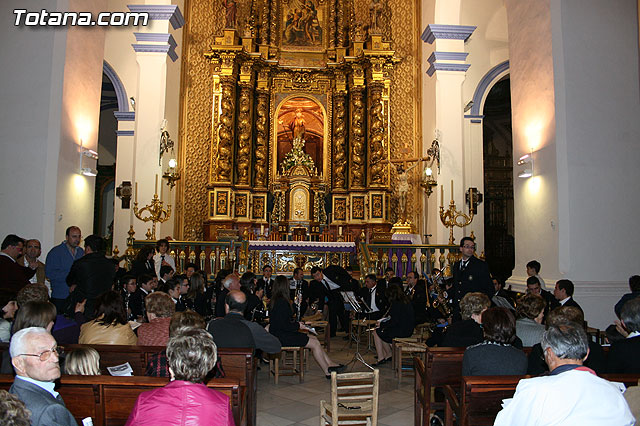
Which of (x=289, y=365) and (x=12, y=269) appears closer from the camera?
(x=12, y=269)

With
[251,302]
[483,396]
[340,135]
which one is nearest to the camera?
[483,396]

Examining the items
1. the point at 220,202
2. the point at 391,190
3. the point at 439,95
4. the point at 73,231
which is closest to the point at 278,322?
the point at 73,231

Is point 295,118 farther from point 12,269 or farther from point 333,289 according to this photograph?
point 12,269

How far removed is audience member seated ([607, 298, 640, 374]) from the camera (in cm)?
350

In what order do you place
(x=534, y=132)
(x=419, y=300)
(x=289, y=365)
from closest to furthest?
(x=289, y=365) → (x=534, y=132) → (x=419, y=300)

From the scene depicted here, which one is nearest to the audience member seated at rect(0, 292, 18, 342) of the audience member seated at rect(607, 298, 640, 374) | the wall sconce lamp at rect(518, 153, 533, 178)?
the audience member seated at rect(607, 298, 640, 374)

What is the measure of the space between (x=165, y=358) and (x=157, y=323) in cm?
104

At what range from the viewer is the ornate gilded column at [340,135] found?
1667 centimetres

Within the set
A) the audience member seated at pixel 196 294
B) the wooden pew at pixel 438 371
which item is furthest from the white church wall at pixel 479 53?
the wooden pew at pixel 438 371

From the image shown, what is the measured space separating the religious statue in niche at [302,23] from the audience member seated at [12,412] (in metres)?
16.8

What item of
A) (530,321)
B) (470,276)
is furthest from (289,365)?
(530,321)

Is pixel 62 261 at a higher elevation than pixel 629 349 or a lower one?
higher

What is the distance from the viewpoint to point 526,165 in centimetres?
810

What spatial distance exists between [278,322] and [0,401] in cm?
476
